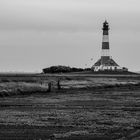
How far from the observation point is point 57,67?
5369 inches

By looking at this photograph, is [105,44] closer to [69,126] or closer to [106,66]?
[106,66]

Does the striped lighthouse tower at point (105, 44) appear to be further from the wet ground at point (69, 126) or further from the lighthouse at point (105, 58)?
the wet ground at point (69, 126)

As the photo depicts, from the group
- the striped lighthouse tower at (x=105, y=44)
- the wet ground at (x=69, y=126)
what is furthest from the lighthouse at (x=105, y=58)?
the wet ground at (x=69, y=126)

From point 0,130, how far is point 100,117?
596 centimetres

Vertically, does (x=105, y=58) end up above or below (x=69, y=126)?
above

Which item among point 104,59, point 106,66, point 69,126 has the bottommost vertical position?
point 69,126

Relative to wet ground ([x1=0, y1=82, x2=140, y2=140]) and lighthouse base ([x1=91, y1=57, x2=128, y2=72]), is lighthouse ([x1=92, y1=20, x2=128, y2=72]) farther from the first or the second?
wet ground ([x1=0, y1=82, x2=140, y2=140])

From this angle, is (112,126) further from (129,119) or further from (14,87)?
(14,87)

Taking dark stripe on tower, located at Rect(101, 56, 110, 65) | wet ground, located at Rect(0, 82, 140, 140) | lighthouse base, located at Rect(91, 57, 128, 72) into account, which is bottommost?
wet ground, located at Rect(0, 82, 140, 140)

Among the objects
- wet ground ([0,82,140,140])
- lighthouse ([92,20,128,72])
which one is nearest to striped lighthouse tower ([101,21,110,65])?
lighthouse ([92,20,128,72])

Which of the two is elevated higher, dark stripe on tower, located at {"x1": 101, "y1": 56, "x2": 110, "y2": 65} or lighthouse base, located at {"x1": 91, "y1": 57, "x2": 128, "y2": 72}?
dark stripe on tower, located at {"x1": 101, "y1": 56, "x2": 110, "y2": 65}

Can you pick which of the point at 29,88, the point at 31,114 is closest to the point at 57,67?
the point at 29,88

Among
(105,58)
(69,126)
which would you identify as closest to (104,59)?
(105,58)

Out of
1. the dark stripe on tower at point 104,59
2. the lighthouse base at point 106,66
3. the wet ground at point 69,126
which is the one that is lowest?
the wet ground at point 69,126
